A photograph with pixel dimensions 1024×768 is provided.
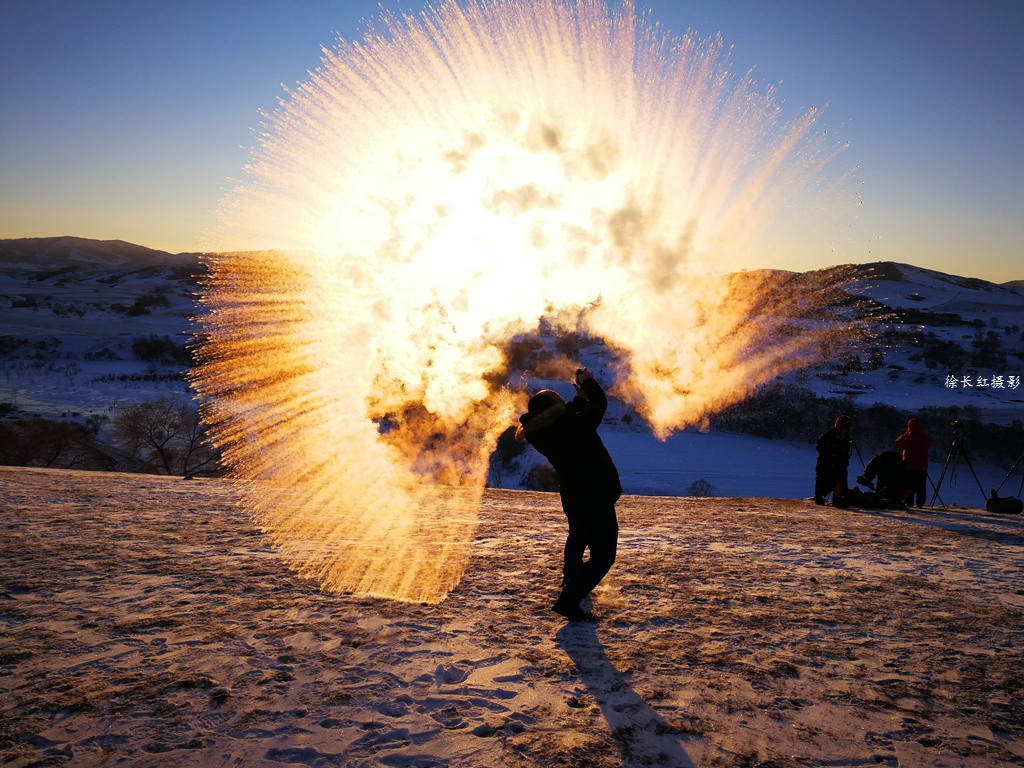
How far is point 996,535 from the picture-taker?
27.9ft

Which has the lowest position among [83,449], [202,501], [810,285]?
[83,449]

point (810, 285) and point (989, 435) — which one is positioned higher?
point (810, 285)

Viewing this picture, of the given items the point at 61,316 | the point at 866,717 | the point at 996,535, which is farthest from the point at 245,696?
the point at 61,316

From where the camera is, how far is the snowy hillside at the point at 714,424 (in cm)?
2772

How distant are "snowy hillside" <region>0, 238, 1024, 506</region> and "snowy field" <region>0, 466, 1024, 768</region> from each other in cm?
1872

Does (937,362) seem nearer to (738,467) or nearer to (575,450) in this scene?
(738,467)

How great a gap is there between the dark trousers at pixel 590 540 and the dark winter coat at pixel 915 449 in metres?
9.12

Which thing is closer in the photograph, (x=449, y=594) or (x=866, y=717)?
(x=866, y=717)

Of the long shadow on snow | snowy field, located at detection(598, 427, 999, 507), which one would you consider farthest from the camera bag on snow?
snowy field, located at detection(598, 427, 999, 507)

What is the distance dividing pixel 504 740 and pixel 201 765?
4.74 feet

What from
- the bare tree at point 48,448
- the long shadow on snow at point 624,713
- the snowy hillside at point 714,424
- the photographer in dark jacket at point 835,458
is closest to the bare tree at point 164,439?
the bare tree at point 48,448

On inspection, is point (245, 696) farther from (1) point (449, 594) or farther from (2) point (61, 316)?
(2) point (61, 316)

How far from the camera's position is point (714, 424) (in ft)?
114

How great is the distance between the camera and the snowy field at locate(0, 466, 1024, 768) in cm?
305
